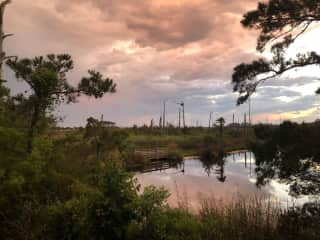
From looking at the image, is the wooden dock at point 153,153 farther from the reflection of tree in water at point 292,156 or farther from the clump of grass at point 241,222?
the clump of grass at point 241,222

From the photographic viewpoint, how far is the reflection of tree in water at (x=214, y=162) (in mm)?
31188

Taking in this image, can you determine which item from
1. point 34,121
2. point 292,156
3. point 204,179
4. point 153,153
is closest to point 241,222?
point 292,156

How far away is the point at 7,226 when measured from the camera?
7344mm

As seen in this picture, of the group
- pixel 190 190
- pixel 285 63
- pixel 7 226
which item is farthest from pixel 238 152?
pixel 7 226

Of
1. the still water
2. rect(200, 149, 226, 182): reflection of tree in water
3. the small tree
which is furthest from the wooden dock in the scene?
the small tree

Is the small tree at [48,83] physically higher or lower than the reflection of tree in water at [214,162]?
higher

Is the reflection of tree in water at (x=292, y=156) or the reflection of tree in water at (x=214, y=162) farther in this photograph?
the reflection of tree in water at (x=214, y=162)

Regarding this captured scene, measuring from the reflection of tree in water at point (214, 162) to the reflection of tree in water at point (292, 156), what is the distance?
1856 cm

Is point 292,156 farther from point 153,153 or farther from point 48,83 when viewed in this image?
point 153,153

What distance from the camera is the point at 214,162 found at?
132 ft

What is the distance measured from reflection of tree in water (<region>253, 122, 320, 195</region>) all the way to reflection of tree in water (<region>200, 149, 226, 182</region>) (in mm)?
18563

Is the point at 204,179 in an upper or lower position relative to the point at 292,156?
lower

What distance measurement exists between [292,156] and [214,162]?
105 ft

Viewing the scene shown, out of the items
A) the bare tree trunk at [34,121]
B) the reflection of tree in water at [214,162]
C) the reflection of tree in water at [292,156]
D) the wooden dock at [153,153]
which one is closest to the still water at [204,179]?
the reflection of tree in water at [214,162]
